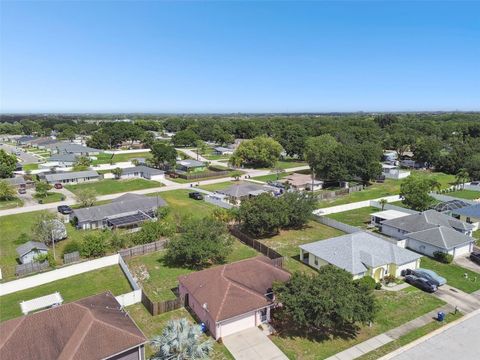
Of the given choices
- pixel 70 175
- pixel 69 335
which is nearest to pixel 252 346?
pixel 69 335

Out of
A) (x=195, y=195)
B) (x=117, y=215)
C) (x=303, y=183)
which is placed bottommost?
(x=195, y=195)

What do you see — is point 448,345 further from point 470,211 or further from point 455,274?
point 470,211

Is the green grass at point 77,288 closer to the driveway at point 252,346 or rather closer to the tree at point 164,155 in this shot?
the driveway at point 252,346

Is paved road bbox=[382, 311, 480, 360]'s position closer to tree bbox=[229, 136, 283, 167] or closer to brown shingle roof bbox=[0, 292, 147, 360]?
brown shingle roof bbox=[0, 292, 147, 360]

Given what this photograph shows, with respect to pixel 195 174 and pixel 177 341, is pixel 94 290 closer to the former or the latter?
pixel 177 341

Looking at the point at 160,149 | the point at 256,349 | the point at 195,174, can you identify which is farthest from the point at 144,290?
the point at 160,149

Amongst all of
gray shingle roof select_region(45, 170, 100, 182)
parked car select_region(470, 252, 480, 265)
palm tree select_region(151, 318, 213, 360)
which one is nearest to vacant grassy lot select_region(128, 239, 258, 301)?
palm tree select_region(151, 318, 213, 360)

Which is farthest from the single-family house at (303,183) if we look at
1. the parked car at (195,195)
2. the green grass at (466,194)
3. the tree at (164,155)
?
the tree at (164,155)
